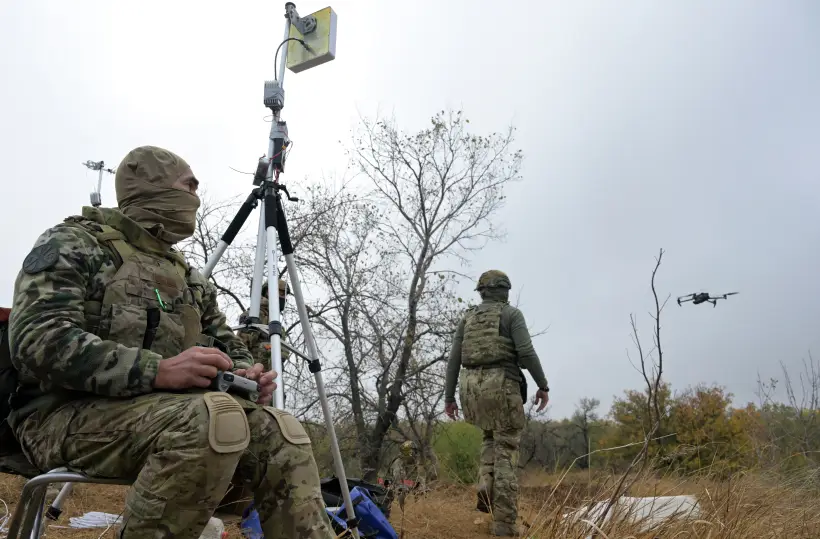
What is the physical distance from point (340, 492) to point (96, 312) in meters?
2.41

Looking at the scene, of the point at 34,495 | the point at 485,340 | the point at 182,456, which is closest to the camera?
the point at 182,456

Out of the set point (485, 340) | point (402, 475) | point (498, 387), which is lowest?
point (402, 475)

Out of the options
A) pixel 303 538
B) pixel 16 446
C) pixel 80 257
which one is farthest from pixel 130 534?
pixel 80 257

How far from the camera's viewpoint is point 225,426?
4.51 feet

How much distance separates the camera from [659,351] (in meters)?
1.75

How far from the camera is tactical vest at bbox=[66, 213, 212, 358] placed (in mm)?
1641

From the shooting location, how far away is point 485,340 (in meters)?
4.92

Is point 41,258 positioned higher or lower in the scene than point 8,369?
higher

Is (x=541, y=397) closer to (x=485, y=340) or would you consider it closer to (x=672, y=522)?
(x=485, y=340)

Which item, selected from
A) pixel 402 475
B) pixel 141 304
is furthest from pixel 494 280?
pixel 141 304

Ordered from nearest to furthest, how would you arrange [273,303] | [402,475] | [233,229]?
[273,303] < [233,229] < [402,475]

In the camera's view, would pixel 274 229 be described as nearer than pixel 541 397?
Yes

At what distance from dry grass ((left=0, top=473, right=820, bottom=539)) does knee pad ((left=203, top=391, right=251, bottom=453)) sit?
3.10 ft

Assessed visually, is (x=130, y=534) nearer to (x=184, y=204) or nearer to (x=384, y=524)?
(x=184, y=204)
